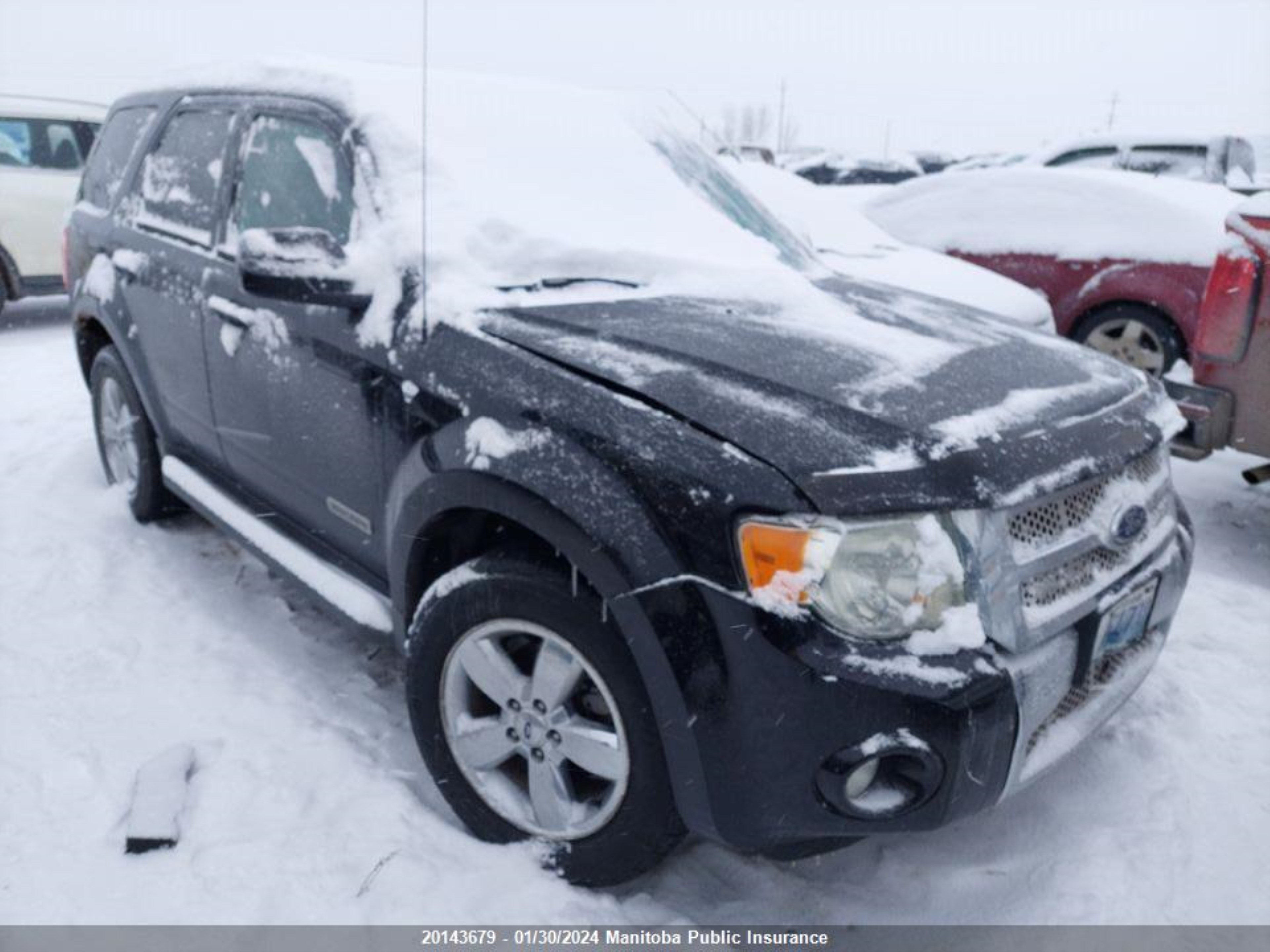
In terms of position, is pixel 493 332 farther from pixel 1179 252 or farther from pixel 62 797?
pixel 1179 252

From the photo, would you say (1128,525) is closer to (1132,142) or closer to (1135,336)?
(1135,336)

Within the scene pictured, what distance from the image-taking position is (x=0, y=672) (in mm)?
2912

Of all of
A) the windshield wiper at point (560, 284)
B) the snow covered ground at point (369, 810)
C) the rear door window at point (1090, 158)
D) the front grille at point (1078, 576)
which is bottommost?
the snow covered ground at point (369, 810)

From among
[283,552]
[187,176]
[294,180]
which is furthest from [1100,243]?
[283,552]

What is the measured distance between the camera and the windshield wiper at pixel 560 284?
2381 mm

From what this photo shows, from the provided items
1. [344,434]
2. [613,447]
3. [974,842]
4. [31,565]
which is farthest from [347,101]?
[974,842]

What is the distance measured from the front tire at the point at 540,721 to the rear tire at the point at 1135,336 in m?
4.63

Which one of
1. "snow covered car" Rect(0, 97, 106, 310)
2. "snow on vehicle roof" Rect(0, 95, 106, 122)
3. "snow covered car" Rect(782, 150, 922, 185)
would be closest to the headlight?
"snow covered car" Rect(0, 97, 106, 310)

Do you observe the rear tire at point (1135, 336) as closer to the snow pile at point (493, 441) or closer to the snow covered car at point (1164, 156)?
the snow covered car at point (1164, 156)

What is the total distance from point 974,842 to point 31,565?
334 cm

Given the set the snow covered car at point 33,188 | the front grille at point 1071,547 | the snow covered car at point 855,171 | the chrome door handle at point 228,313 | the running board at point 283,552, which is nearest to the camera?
the front grille at point 1071,547

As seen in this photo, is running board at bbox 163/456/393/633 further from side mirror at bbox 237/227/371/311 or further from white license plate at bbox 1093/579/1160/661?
white license plate at bbox 1093/579/1160/661

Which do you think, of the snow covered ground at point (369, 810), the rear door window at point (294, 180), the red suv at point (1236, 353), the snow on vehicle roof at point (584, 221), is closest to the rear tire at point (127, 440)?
the snow covered ground at point (369, 810)

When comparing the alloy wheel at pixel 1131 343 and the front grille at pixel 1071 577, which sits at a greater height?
the front grille at pixel 1071 577
